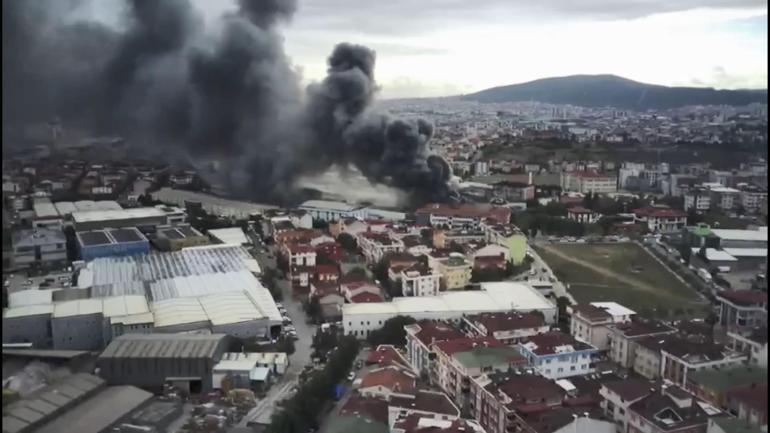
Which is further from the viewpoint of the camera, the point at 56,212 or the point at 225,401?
the point at 56,212

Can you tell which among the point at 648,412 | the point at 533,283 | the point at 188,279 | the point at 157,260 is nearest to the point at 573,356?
the point at 648,412

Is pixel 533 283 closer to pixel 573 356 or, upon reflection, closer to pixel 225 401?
pixel 573 356

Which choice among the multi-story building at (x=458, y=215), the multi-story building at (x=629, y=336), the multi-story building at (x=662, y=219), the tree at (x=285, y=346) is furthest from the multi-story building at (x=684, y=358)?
the multi-story building at (x=458, y=215)

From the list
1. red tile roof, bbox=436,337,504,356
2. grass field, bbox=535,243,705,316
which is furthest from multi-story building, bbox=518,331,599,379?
grass field, bbox=535,243,705,316

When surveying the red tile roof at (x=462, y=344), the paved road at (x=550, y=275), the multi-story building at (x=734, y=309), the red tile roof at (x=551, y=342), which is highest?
the multi-story building at (x=734, y=309)

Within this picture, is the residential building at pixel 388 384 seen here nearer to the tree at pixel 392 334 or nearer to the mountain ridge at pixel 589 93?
the tree at pixel 392 334

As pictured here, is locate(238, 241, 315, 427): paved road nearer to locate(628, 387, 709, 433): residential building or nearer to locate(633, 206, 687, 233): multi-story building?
locate(628, 387, 709, 433): residential building

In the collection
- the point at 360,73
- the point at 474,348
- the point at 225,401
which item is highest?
the point at 360,73
